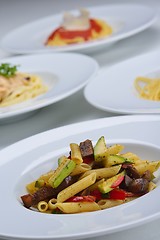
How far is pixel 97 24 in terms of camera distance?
4875mm

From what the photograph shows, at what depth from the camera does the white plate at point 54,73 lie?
3362mm

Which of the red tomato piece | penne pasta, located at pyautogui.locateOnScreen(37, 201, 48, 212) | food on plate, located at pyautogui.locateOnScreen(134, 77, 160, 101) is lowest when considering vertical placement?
food on plate, located at pyautogui.locateOnScreen(134, 77, 160, 101)

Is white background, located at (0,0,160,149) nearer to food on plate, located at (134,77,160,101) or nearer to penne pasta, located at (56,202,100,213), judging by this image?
food on plate, located at (134,77,160,101)

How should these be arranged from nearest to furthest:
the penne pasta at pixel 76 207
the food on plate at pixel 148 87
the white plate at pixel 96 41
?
the penne pasta at pixel 76 207 → the food on plate at pixel 148 87 → the white plate at pixel 96 41

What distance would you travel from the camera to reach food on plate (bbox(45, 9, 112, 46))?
4719mm

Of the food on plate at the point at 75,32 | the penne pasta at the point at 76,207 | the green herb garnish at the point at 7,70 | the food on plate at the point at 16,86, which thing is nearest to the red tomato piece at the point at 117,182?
the penne pasta at the point at 76,207

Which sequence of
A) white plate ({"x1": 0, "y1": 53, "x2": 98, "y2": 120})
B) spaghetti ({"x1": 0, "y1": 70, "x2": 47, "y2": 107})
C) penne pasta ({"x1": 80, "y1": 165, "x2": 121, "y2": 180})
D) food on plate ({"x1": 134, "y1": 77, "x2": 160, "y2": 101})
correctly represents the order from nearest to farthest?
1. penne pasta ({"x1": 80, "y1": 165, "x2": 121, "y2": 180})
2. white plate ({"x1": 0, "y1": 53, "x2": 98, "y2": 120})
3. food on plate ({"x1": 134, "y1": 77, "x2": 160, "y2": 101})
4. spaghetti ({"x1": 0, "y1": 70, "x2": 47, "y2": 107})

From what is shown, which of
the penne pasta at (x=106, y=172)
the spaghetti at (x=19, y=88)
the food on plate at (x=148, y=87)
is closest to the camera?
the penne pasta at (x=106, y=172)

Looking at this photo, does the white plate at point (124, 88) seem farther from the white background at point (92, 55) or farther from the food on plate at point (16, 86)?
the food on plate at point (16, 86)

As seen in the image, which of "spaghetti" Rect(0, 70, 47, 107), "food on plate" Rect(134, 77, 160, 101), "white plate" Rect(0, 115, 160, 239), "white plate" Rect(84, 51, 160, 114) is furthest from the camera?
"spaghetti" Rect(0, 70, 47, 107)

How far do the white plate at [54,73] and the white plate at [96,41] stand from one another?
0.22 m

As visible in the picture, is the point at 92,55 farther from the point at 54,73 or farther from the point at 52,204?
the point at 52,204

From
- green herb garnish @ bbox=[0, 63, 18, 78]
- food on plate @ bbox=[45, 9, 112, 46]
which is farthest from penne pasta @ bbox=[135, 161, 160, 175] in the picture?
food on plate @ bbox=[45, 9, 112, 46]

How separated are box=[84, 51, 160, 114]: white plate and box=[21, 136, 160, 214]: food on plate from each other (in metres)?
0.59
